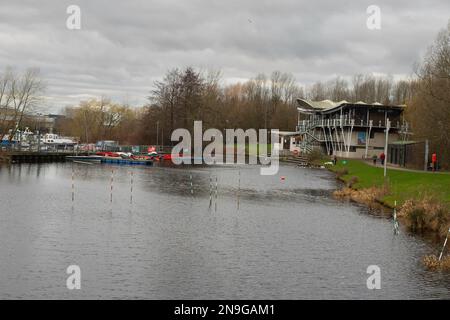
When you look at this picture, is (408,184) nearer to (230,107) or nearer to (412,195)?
(412,195)

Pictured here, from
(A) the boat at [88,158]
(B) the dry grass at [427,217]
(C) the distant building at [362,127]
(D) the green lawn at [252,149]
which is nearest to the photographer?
(B) the dry grass at [427,217]

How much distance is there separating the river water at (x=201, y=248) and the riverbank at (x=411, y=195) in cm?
182

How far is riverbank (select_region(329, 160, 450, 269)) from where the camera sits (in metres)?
31.1

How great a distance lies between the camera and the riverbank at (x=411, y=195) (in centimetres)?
3114

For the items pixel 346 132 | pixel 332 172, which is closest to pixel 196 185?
pixel 332 172

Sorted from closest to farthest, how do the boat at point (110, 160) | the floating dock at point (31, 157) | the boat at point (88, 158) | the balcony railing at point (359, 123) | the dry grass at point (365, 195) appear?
the dry grass at point (365, 195), the floating dock at point (31, 157), the boat at point (110, 160), the boat at point (88, 158), the balcony railing at point (359, 123)

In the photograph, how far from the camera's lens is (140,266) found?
72.2ft

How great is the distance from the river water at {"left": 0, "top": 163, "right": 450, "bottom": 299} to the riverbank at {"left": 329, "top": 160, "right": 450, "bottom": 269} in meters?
1.82

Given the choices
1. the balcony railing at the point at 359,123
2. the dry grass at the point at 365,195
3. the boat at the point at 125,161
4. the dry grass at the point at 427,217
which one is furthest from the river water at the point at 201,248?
the balcony railing at the point at 359,123

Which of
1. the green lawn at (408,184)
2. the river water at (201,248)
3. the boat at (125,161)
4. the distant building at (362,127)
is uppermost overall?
the distant building at (362,127)

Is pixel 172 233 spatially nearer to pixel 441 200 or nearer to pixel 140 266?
pixel 140 266

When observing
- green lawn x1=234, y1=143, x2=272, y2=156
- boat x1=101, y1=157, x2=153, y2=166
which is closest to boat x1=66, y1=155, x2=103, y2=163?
boat x1=101, y1=157, x2=153, y2=166

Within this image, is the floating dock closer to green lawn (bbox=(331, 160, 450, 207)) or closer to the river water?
the river water

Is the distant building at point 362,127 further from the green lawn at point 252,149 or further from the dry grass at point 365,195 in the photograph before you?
the dry grass at point 365,195
